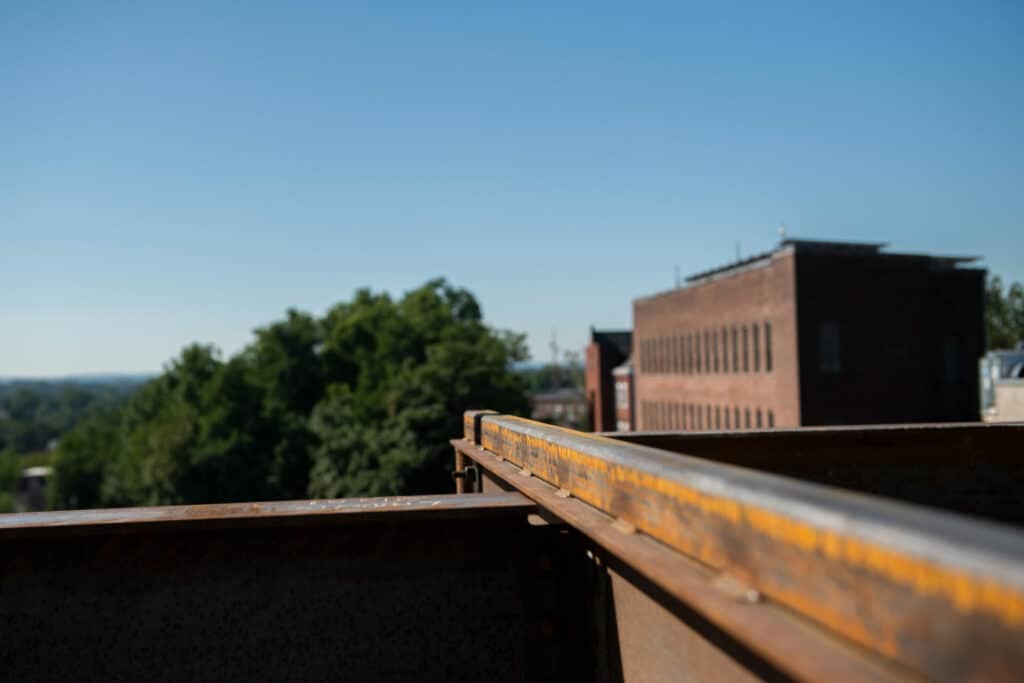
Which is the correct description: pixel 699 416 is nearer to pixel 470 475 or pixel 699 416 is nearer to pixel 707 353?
pixel 707 353

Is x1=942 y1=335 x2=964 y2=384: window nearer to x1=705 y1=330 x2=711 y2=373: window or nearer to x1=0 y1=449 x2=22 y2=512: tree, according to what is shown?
x1=705 y1=330 x2=711 y2=373: window

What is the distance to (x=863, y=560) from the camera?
4.40 ft

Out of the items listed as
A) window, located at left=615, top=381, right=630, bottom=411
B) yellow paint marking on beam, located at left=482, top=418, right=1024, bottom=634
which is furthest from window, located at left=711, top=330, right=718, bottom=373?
yellow paint marking on beam, located at left=482, top=418, right=1024, bottom=634

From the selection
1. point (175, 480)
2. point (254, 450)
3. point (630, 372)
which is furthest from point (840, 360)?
point (175, 480)

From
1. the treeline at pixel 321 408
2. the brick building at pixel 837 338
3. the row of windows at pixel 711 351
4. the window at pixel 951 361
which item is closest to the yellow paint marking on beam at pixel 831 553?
the treeline at pixel 321 408

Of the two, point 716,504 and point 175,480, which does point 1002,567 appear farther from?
point 175,480

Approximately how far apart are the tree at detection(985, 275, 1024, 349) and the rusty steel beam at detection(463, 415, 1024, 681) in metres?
111

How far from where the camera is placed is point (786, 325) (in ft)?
136

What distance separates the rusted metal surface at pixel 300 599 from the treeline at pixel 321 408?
109ft

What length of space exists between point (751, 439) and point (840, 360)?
39.2 metres

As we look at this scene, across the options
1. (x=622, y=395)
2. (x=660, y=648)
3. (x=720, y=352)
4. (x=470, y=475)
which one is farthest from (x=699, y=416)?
(x=660, y=648)

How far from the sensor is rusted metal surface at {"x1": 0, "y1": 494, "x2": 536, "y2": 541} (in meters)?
3.06

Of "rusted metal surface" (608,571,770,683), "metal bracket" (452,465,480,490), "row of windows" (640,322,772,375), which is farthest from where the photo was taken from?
"row of windows" (640,322,772,375)

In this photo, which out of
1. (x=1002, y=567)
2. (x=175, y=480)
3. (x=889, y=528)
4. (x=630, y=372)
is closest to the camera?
(x=1002, y=567)
